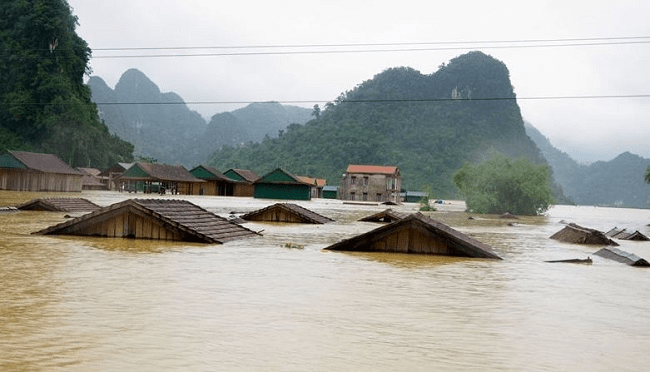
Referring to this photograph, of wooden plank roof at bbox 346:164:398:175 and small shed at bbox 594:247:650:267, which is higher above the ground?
wooden plank roof at bbox 346:164:398:175

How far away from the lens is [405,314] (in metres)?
7.70

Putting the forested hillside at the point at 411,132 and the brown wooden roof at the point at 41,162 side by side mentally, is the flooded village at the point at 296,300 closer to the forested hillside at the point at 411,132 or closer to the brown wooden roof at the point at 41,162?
the brown wooden roof at the point at 41,162

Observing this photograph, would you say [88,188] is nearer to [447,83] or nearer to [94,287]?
[94,287]

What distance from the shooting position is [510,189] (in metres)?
58.2

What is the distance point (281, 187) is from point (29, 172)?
31327mm

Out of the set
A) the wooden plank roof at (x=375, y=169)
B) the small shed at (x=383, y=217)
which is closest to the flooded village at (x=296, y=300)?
the small shed at (x=383, y=217)

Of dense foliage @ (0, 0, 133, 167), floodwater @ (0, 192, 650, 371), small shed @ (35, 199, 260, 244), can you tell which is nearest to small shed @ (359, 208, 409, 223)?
small shed @ (35, 199, 260, 244)

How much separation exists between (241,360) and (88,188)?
90.8m

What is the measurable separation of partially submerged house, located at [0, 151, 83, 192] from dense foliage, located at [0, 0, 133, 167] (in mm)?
18182

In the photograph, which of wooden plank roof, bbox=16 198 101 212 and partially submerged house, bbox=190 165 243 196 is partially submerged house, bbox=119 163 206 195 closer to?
partially submerged house, bbox=190 165 243 196

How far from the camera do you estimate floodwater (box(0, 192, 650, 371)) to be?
17.9 ft

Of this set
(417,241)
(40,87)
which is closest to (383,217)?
(417,241)

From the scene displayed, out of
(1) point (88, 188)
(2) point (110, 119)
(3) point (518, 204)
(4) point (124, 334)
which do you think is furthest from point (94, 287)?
(2) point (110, 119)

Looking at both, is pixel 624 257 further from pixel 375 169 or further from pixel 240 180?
pixel 375 169
